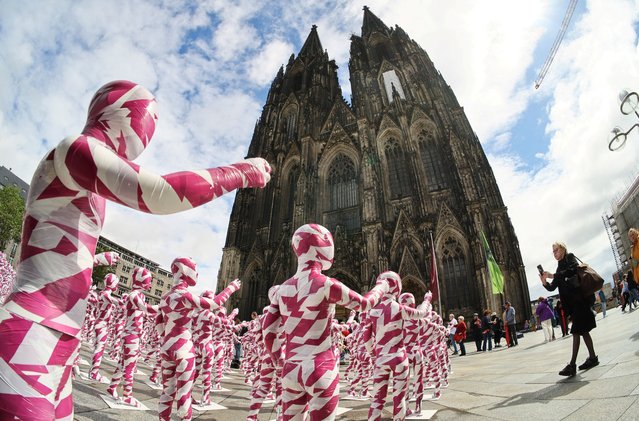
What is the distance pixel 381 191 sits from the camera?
2106 centimetres

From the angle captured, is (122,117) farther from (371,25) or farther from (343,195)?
(371,25)

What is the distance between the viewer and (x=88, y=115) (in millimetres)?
1182

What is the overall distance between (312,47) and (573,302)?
3952cm

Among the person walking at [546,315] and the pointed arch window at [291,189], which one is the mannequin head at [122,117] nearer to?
the person walking at [546,315]

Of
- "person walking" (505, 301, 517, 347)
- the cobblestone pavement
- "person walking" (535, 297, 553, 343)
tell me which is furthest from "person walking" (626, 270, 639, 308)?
the cobblestone pavement

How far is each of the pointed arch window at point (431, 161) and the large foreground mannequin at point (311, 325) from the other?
62.9ft

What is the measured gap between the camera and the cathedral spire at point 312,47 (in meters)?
36.4

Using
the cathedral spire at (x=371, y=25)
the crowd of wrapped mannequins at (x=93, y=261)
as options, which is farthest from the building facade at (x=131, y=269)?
the crowd of wrapped mannequins at (x=93, y=261)

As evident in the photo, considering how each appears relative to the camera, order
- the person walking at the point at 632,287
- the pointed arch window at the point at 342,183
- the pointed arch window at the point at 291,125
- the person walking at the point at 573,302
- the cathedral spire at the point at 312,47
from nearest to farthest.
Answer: the person walking at the point at 573,302
the person walking at the point at 632,287
the pointed arch window at the point at 342,183
the pointed arch window at the point at 291,125
the cathedral spire at the point at 312,47

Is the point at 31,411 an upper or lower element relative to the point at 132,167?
lower

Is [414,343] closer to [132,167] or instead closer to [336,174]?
[132,167]

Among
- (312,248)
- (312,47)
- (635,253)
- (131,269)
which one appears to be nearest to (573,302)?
(635,253)

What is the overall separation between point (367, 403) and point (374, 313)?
2.58 meters

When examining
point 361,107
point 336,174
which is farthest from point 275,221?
point 361,107
